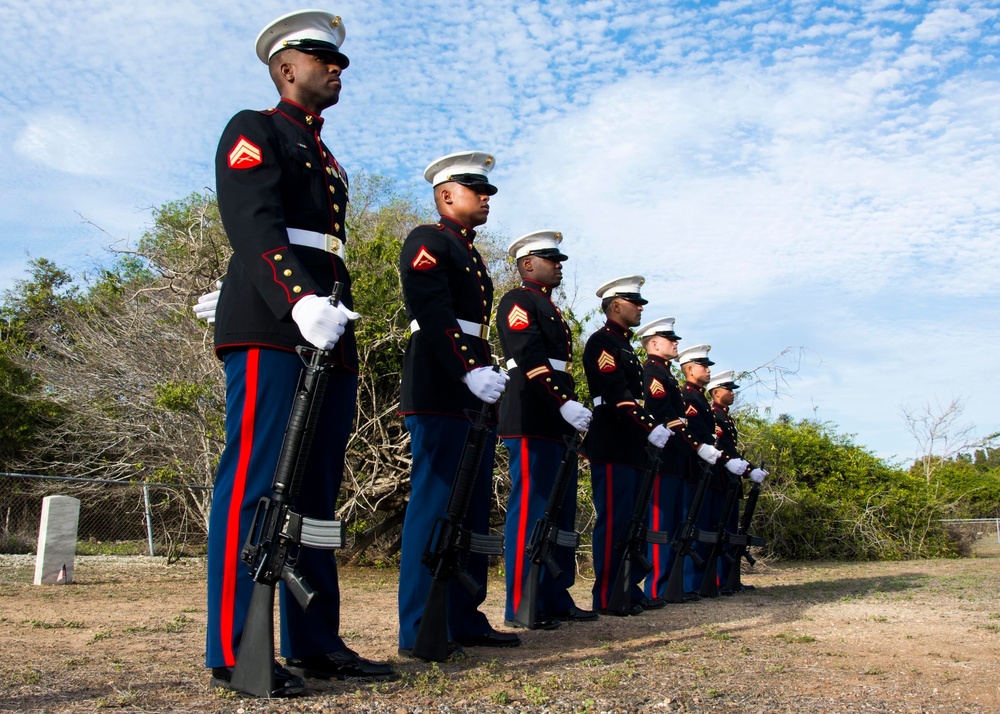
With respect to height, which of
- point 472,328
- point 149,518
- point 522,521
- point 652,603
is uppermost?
point 472,328

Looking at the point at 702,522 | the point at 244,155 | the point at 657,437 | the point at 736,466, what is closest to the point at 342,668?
the point at 244,155

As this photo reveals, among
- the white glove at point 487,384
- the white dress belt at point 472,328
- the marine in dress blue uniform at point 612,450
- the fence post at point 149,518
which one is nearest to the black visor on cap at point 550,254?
the marine in dress blue uniform at point 612,450

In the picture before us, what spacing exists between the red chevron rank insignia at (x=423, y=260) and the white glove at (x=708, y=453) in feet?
13.2

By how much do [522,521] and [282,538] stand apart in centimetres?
260

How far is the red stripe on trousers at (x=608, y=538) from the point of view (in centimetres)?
614

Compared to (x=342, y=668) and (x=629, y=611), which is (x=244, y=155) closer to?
(x=342, y=668)

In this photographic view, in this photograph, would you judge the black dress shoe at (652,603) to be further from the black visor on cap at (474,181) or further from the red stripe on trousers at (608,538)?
the black visor on cap at (474,181)

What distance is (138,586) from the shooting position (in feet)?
24.8

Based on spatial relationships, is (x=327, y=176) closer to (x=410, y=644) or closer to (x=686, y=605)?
(x=410, y=644)

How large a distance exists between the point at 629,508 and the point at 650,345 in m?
2.07

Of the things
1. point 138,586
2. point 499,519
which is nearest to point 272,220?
point 138,586

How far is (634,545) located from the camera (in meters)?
6.05

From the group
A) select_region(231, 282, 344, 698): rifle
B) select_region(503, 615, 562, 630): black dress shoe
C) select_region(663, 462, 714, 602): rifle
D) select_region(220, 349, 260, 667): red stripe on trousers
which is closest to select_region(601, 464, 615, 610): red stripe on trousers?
select_region(503, 615, 562, 630): black dress shoe

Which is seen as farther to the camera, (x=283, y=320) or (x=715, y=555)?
(x=715, y=555)
